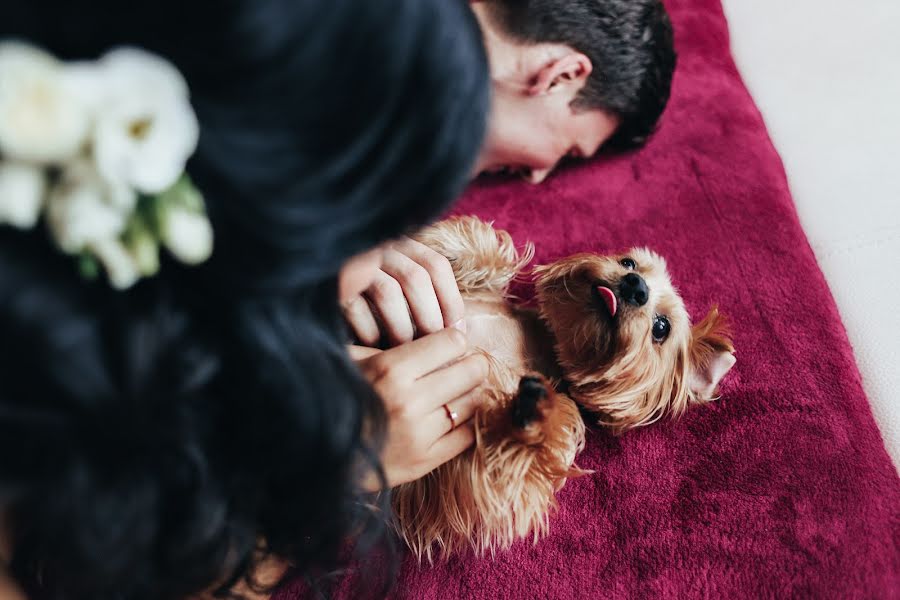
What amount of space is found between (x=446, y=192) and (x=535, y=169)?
1.04 m

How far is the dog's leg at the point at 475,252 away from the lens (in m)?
1.30

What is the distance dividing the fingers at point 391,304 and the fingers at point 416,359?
0.35ft

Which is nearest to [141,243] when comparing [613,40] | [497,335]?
[497,335]

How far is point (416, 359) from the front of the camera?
35.5 inches

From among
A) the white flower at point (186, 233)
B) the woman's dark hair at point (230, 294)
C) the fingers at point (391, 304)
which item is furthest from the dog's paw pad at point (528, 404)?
the white flower at point (186, 233)

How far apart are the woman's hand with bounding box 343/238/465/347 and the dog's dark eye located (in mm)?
361

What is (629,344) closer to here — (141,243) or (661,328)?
(661,328)

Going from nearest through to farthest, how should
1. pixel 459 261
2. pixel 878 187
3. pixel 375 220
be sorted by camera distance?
pixel 375 220 < pixel 459 261 < pixel 878 187

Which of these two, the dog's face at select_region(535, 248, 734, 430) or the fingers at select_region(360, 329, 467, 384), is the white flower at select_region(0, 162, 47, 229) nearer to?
the fingers at select_region(360, 329, 467, 384)

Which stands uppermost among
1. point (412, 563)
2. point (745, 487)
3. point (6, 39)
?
point (6, 39)

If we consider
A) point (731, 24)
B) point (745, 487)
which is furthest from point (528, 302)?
point (731, 24)

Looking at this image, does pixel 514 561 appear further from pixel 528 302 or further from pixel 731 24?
pixel 731 24

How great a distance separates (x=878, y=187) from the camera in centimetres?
150

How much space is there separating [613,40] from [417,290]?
0.87 m
